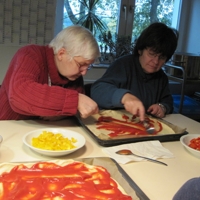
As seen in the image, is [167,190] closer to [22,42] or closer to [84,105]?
[84,105]

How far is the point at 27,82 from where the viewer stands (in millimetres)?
1242

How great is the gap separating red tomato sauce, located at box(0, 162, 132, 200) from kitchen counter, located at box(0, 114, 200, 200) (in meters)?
0.13

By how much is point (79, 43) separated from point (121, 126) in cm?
45

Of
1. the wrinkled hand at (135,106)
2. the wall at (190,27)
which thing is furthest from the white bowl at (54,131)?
the wall at (190,27)

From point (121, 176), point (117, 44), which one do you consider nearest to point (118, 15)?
point (117, 44)

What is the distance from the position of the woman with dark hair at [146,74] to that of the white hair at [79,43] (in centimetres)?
32

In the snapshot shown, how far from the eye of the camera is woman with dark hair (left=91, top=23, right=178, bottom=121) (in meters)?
1.73

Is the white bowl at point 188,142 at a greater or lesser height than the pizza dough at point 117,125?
greater

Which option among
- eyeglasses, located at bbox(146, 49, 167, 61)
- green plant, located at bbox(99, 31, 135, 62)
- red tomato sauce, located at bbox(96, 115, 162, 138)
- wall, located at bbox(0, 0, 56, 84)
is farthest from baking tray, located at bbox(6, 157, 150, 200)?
green plant, located at bbox(99, 31, 135, 62)

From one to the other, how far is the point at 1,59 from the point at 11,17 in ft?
1.28

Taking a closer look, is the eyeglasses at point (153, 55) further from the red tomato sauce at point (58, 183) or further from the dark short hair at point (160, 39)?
the red tomato sauce at point (58, 183)

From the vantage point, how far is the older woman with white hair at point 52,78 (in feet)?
4.04

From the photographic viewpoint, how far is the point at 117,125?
1425 mm

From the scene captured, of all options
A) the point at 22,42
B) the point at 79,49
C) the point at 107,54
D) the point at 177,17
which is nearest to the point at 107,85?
the point at 79,49
